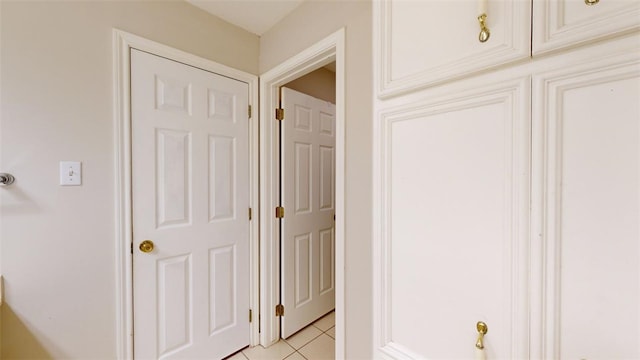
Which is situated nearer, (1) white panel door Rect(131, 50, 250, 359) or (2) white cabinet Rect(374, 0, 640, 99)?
(2) white cabinet Rect(374, 0, 640, 99)

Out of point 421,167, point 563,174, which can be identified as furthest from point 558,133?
point 421,167

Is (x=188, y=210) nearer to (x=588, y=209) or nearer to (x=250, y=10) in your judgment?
(x=250, y=10)

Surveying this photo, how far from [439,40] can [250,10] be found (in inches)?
49.2

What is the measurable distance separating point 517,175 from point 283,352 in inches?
71.2

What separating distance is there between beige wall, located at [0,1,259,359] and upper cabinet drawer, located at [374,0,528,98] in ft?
4.21

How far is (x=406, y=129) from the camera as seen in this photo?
879 mm

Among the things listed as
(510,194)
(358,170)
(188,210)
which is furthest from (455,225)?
(188,210)

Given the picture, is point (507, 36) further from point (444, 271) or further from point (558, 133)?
point (444, 271)

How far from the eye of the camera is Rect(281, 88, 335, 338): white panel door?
1.86 m

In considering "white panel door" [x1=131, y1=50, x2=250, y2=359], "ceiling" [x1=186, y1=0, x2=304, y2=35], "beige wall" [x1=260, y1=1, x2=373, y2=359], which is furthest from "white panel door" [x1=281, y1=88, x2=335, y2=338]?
"beige wall" [x1=260, y1=1, x2=373, y2=359]

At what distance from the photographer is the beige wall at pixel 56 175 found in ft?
3.37

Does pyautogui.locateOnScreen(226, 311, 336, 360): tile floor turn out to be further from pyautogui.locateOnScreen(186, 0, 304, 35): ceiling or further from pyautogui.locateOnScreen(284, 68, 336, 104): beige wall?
pyautogui.locateOnScreen(186, 0, 304, 35): ceiling

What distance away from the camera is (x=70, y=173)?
1.13 metres

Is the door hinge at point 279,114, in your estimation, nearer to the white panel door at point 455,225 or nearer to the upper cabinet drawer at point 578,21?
the white panel door at point 455,225
